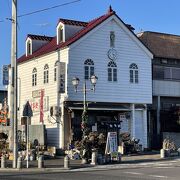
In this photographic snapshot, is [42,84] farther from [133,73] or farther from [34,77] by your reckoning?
[133,73]

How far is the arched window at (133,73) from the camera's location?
34656 millimetres

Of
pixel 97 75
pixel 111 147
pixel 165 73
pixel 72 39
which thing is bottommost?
pixel 111 147

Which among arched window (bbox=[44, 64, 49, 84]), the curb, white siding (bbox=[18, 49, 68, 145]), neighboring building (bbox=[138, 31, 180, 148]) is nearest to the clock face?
white siding (bbox=[18, 49, 68, 145])

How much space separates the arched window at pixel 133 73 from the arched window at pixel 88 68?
3.39 meters

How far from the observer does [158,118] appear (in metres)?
37.5

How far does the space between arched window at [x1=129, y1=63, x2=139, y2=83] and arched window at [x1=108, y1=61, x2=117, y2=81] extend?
140 cm

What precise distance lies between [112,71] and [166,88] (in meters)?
6.47

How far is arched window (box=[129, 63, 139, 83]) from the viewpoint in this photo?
34.7 meters

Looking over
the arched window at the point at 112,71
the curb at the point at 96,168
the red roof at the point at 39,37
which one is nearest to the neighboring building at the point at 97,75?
the arched window at the point at 112,71

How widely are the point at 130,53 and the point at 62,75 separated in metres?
6.29

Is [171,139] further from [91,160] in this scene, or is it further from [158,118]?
[91,160]

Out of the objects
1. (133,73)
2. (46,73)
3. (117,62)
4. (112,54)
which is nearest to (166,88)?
(133,73)

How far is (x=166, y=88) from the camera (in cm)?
3806

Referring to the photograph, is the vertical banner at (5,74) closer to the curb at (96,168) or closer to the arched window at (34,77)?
the arched window at (34,77)
